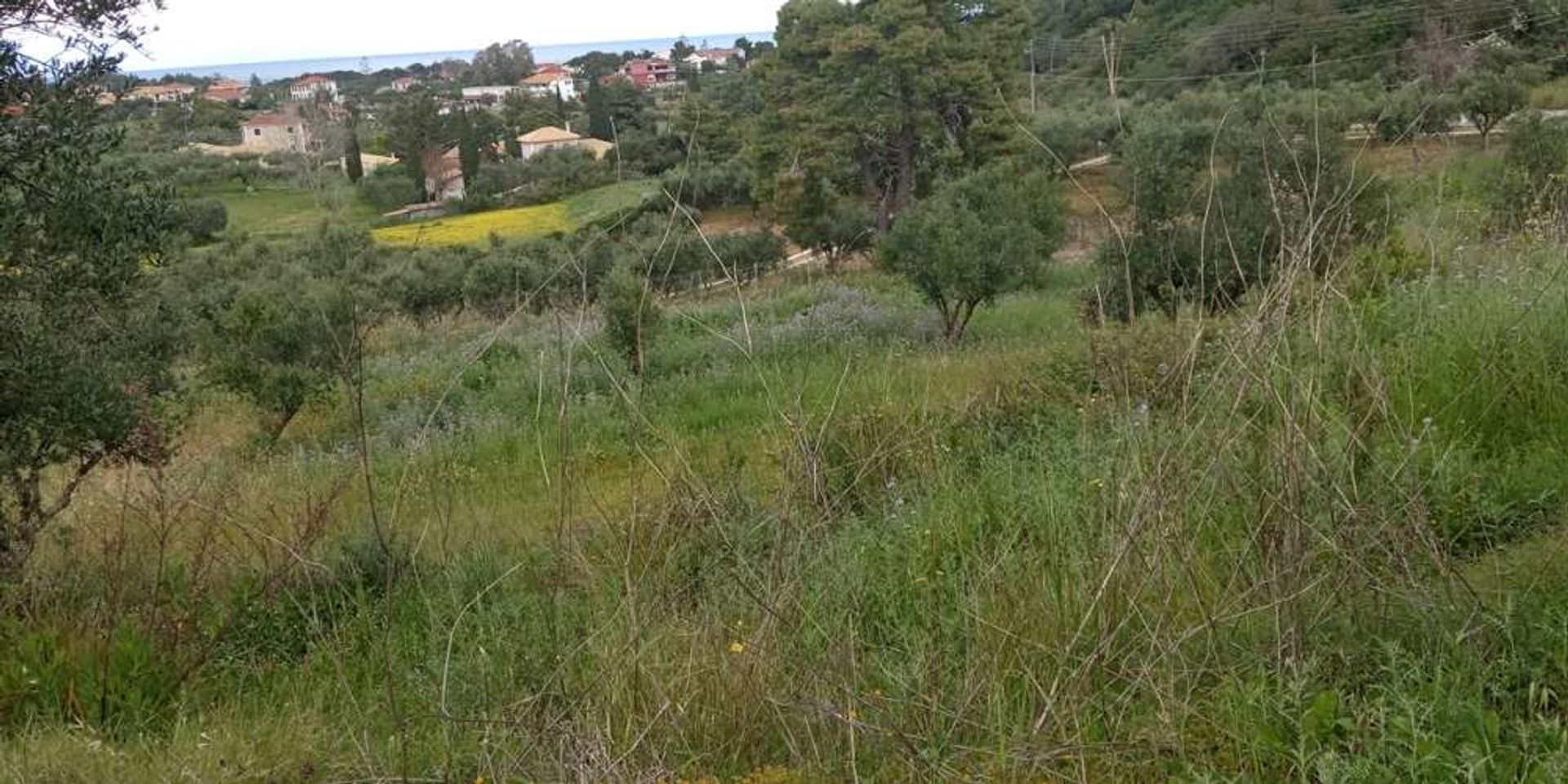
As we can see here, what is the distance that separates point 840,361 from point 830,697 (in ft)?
26.3

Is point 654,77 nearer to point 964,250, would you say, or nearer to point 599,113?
point 964,250

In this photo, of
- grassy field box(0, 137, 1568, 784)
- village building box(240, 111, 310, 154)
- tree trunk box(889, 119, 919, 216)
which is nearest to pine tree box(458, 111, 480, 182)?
village building box(240, 111, 310, 154)

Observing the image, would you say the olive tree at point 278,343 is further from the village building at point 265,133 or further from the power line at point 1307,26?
the power line at point 1307,26

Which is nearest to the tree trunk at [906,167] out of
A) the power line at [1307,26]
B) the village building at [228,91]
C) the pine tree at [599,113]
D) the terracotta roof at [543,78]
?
the power line at [1307,26]

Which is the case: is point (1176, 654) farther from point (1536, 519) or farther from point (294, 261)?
point (294, 261)

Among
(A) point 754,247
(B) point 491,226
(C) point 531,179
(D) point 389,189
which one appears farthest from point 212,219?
(A) point 754,247

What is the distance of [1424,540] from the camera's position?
2.65m

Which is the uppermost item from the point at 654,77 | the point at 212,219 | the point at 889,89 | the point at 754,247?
the point at 654,77

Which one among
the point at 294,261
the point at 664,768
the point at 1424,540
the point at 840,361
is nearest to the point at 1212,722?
the point at 1424,540

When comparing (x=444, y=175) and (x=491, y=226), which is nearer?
(x=444, y=175)

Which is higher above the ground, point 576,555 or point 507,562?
point 576,555

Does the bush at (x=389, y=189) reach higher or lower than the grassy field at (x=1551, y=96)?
lower

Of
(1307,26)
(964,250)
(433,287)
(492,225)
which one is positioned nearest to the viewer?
(964,250)

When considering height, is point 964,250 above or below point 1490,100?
below
